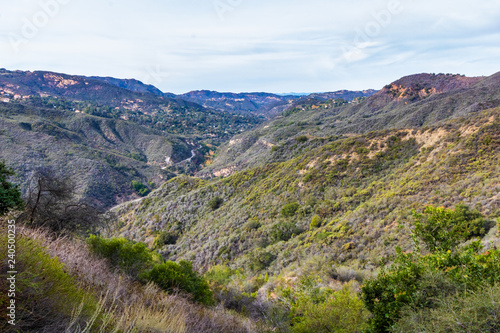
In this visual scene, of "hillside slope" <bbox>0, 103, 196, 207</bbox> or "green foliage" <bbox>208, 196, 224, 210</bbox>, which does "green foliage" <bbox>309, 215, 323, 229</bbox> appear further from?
"hillside slope" <bbox>0, 103, 196, 207</bbox>

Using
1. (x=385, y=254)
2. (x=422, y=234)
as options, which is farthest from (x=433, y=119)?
(x=422, y=234)

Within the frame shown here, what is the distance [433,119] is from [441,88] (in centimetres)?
6080

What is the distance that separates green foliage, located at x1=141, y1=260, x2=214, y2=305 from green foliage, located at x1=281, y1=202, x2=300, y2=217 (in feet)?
44.0

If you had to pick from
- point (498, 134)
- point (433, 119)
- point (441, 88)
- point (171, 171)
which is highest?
point (441, 88)

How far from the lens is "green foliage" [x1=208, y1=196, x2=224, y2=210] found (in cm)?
3064

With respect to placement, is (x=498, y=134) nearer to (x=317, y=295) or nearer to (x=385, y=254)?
(x=385, y=254)

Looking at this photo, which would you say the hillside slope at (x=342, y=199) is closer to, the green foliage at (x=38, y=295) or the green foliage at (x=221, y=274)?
the green foliage at (x=221, y=274)

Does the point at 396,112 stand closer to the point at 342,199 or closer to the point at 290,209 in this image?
the point at 342,199

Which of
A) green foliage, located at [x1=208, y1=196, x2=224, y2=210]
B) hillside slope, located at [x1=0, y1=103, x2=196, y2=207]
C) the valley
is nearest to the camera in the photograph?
the valley

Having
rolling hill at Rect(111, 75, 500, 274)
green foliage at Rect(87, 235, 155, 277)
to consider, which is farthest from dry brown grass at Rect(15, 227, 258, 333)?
rolling hill at Rect(111, 75, 500, 274)

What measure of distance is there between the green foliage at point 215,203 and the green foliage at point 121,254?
71.4 feet

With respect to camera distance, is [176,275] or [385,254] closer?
[176,275]

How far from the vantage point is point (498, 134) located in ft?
55.0

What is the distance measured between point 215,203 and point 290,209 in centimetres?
1225
